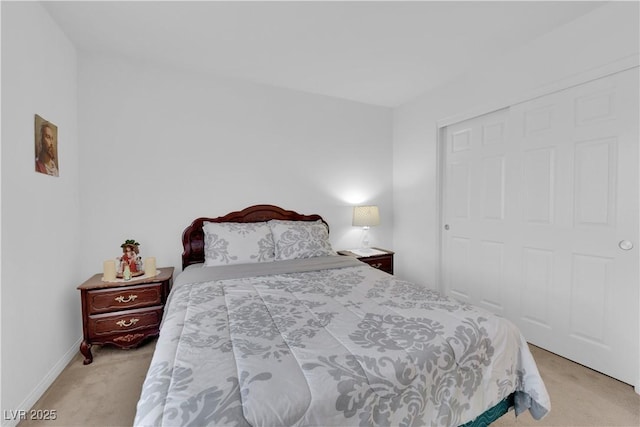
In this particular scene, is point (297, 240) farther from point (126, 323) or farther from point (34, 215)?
point (34, 215)

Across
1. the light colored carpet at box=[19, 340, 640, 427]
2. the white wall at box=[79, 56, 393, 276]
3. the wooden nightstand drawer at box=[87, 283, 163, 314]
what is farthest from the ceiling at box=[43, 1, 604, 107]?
the light colored carpet at box=[19, 340, 640, 427]

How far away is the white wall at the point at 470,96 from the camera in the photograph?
1.95m

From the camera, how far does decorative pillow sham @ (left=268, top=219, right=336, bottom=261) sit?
264cm

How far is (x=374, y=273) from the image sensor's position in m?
2.22

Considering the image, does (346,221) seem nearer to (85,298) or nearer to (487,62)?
(487,62)

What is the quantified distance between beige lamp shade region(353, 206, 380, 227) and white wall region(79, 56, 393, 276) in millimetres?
220

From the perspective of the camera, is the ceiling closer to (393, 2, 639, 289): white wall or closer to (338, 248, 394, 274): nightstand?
(393, 2, 639, 289): white wall

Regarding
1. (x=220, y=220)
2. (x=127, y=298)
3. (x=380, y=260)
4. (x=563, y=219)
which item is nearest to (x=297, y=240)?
(x=220, y=220)

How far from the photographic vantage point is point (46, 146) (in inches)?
76.8


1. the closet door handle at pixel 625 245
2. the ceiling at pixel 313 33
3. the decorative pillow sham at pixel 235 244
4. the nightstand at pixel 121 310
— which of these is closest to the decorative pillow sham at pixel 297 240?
the decorative pillow sham at pixel 235 244

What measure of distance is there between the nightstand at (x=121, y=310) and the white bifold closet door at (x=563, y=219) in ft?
9.65

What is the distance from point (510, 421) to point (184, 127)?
3.28 meters

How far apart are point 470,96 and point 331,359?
2.87 meters

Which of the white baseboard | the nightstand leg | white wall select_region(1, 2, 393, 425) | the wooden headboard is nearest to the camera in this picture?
the white baseboard
